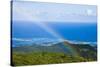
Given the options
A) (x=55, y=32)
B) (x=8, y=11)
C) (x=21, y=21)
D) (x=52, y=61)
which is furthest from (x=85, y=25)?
(x=8, y=11)

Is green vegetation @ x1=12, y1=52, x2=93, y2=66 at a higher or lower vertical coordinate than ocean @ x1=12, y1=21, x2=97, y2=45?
lower

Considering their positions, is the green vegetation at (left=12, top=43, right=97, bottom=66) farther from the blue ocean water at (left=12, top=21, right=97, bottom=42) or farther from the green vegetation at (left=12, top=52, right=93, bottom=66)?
the blue ocean water at (left=12, top=21, right=97, bottom=42)

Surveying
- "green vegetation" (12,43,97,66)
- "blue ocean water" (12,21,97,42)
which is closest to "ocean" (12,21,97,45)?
"blue ocean water" (12,21,97,42)

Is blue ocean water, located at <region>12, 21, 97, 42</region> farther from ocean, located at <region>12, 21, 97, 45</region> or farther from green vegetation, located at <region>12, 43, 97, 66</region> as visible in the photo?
green vegetation, located at <region>12, 43, 97, 66</region>

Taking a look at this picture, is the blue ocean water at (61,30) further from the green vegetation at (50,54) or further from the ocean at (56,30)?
the green vegetation at (50,54)

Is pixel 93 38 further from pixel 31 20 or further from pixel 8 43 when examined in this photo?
pixel 8 43

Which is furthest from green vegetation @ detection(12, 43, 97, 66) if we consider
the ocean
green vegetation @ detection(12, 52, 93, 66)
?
the ocean

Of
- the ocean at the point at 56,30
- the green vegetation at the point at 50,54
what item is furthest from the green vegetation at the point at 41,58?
the ocean at the point at 56,30
